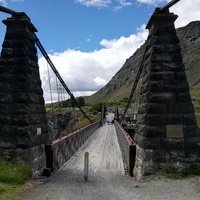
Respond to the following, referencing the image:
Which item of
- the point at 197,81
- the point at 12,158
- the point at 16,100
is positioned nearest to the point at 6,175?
the point at 12,158

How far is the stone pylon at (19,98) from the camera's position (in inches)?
463

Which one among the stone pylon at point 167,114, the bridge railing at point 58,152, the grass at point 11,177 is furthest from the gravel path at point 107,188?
the stone pylon at point 167,114

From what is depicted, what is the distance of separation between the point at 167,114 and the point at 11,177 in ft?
15.0

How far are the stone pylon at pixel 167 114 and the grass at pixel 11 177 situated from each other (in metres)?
3.27

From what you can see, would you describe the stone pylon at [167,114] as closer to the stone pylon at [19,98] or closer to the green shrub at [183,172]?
the green shrub at [183,172]

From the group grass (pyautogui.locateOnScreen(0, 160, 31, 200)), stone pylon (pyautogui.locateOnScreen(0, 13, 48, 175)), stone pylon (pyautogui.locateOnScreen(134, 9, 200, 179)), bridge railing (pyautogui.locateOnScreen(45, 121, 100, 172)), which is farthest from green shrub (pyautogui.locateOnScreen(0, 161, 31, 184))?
stone pylon (pyautogui.locateOnScreen(134, 9, 200, 179))

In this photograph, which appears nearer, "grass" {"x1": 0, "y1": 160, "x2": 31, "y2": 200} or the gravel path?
the gravel path

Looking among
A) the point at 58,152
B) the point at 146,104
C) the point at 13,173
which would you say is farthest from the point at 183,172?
the point at 58,152

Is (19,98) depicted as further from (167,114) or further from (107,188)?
(167,114)

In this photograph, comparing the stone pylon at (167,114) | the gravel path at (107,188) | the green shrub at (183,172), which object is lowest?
the gravel path at (107,188)

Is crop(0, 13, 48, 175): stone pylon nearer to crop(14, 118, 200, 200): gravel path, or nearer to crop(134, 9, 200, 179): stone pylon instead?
crop(14, 118, 200, 200): gravel path

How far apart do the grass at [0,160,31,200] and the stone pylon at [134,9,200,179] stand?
3269 mm

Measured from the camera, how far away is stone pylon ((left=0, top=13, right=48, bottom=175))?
11.8 m

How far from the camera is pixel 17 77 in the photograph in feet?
39.4
